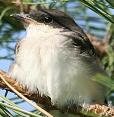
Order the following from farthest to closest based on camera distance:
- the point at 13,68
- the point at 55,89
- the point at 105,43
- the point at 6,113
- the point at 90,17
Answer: the point at 90,17
the point at 105,43
the point at 13,68
the point at 55,89
the point at 6,113

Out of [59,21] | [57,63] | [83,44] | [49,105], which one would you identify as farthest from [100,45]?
[49,105]

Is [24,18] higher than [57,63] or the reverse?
higher

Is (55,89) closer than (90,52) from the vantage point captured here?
Yes

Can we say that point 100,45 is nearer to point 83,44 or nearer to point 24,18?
point 83,44

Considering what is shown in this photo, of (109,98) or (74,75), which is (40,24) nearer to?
(74,75)

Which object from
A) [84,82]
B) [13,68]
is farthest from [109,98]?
[13,68]

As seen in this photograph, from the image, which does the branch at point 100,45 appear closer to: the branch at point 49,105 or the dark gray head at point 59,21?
the dark gray head at point 59,21

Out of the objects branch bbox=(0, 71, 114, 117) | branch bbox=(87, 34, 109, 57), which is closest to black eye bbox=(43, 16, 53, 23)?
branch bbox=(87, 34, 109, 57)

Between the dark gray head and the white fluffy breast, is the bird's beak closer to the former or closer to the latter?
the dark gray head
